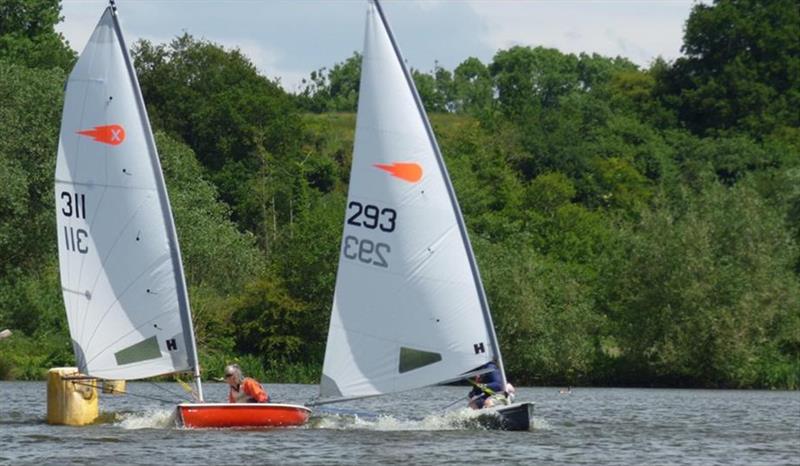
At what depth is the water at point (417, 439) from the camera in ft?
96.5

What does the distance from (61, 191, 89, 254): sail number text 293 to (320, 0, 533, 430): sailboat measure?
511 centimetres

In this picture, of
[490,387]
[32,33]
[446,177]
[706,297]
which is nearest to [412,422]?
[490,387]

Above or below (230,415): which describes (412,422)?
below

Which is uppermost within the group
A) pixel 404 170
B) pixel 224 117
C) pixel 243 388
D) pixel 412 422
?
pixel 224 117

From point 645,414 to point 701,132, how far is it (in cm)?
7163

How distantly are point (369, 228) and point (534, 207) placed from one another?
64.2 metres

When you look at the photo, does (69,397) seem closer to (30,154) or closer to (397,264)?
(397,264)

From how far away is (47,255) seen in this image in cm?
6881

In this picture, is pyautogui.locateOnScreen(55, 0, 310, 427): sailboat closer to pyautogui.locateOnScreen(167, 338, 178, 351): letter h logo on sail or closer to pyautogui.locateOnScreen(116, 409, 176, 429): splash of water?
pyautogui.locateOnScreen(167, 338, 178, 351): letter h logo on sail

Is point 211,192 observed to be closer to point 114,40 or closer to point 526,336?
point 526,336

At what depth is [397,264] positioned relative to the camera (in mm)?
32625

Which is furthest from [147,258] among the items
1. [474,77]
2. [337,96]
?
[474,77]

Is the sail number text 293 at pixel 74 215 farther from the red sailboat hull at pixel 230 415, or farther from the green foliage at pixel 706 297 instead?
the green foliage at pixel 706 297

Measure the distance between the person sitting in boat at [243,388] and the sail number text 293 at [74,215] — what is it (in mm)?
3724
